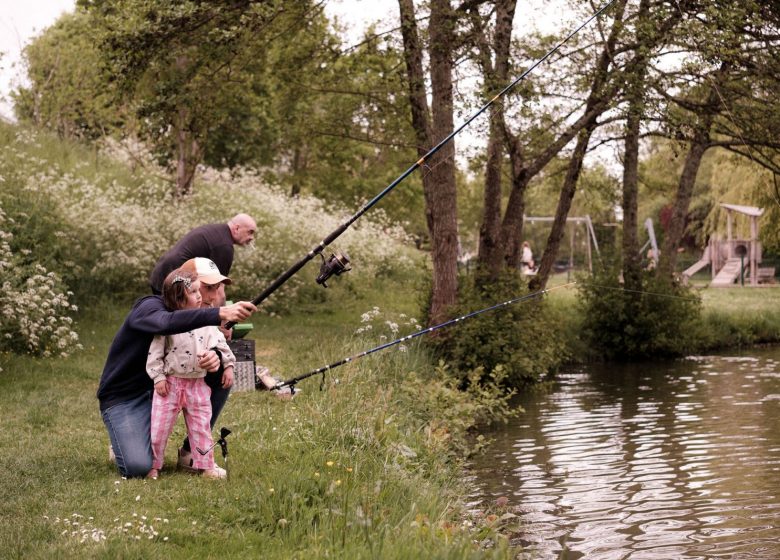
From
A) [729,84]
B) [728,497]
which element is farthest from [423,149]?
[728,497]

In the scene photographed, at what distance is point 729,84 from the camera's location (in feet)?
50.3

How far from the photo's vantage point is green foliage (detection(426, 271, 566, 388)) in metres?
13.5

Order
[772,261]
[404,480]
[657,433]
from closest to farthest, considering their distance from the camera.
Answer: [404,480]
[657,433]
[772,261]

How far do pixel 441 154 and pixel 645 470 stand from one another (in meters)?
6.05

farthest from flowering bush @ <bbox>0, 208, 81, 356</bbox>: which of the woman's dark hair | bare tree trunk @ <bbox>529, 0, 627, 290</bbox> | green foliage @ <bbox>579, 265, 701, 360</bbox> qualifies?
green foliage @ <bbox>579, 265, 701, 360</bbox>

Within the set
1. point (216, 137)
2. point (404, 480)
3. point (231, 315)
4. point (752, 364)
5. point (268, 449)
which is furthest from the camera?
point (216, 137)

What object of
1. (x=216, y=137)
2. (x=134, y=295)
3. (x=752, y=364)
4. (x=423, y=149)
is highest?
(x=216, y=137)

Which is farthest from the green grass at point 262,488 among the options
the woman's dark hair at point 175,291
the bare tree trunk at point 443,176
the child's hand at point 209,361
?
the bare tree trunk at point 443,176

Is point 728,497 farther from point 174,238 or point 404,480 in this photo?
point 174,238

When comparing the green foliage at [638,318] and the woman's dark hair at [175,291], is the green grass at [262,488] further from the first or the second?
the green foliage at [638,318]

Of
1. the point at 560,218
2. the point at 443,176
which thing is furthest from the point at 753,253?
the point at 443,176

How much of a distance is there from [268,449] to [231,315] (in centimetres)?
151

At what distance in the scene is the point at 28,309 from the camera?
11000 millimetres

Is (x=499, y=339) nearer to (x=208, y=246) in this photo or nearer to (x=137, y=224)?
(x=208, y=246)
